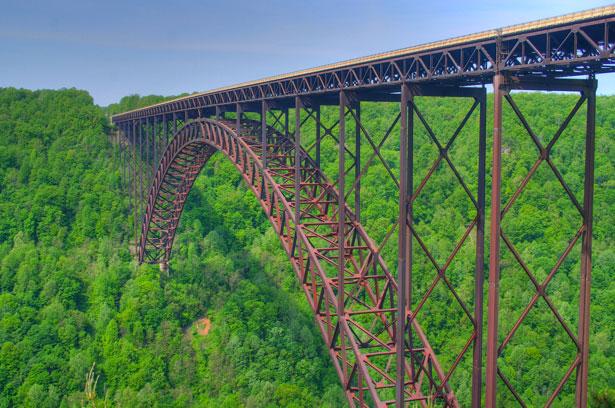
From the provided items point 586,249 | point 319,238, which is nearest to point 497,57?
point 586,249

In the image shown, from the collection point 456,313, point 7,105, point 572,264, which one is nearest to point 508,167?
point 572,264

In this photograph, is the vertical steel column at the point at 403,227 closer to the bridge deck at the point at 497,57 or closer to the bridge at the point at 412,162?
Result: the bridge at the point at 412,162

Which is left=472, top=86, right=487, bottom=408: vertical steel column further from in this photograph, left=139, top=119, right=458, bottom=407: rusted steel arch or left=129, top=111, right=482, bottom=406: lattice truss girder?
left=129, top=111, right=482, bottom=406: lattice truss girder

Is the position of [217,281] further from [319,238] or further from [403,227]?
[403,227]

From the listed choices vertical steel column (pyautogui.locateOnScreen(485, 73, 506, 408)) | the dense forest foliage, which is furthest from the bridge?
the dense forest foliage

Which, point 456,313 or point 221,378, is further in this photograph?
point 456,313

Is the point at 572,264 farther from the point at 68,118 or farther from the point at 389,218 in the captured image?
the point at 68,118
